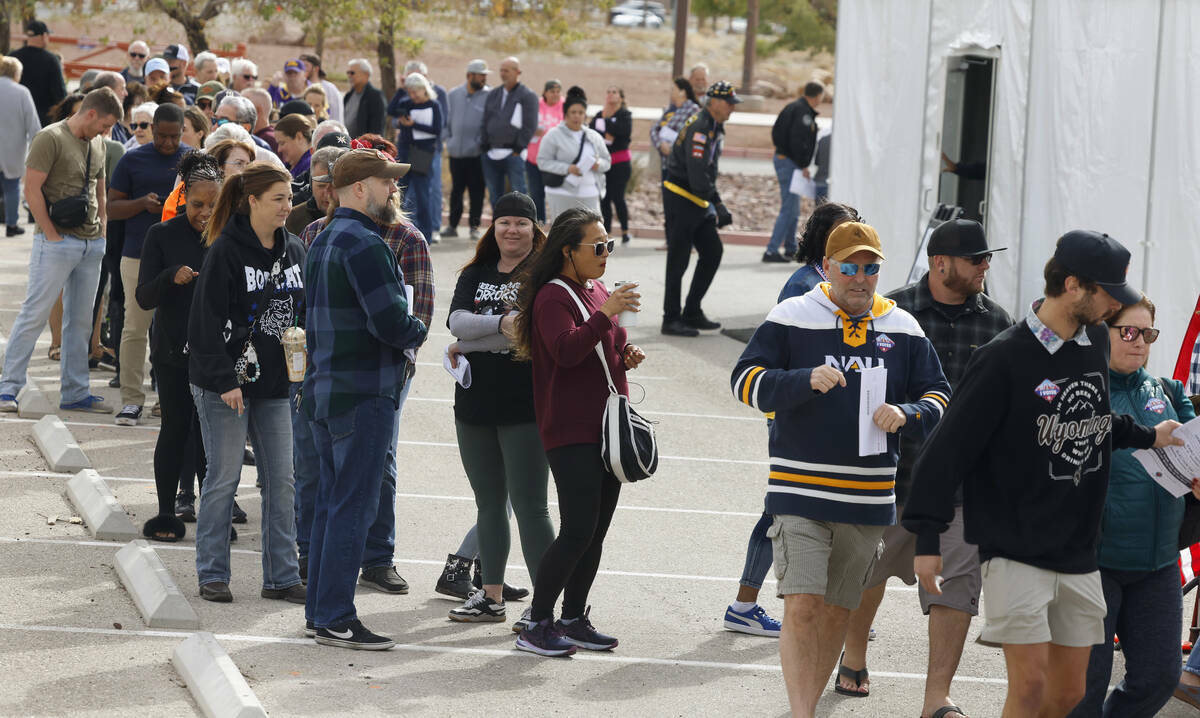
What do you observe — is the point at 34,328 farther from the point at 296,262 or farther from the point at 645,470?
the point at 645,470

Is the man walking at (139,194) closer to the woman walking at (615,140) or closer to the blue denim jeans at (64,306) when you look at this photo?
the blue denim jeans at (64,306)

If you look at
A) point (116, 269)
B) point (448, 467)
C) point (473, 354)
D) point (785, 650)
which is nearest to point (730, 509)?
point (448, 467)

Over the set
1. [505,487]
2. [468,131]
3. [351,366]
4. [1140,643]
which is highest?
[468,131]

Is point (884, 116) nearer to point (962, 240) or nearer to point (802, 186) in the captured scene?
point (802, 186)

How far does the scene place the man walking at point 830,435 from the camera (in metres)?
5.31

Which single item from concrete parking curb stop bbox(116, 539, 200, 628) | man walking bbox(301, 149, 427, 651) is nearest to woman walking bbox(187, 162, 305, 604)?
concrete parking curb stop bbox(116, 539, 200, 628)

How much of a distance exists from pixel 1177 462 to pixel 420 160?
43.9 feet

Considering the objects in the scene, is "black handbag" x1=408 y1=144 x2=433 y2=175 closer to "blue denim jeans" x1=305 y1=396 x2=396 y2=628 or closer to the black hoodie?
the black hoodie

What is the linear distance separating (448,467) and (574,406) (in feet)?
12.5

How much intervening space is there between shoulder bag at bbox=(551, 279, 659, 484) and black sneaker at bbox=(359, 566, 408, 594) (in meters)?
1.60

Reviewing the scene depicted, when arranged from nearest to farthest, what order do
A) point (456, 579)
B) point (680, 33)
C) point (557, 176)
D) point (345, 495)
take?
point (345, 495) → point (456, 579) → point (557, 176) → point (680, 33)

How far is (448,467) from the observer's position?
385 inches

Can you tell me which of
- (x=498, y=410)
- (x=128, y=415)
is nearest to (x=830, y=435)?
(x=498, y=410)

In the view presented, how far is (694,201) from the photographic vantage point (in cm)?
1410
